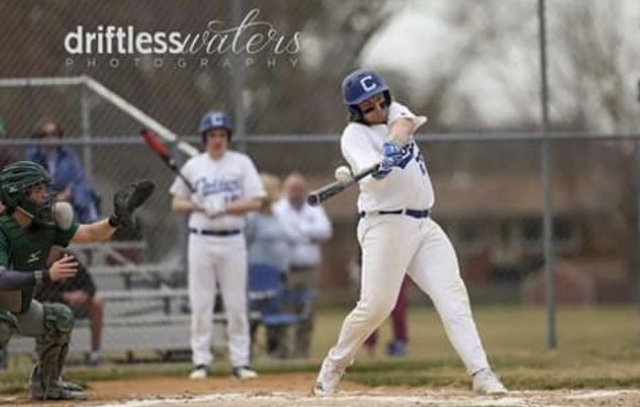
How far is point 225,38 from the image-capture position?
42.8 ft

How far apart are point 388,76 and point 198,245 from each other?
3.31 meters

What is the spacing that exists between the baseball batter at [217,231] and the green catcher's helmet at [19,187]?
9.05ft

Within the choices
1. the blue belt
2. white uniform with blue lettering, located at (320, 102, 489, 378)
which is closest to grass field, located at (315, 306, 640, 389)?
white uniform with blue lettering, located at (320, 102, 489, 378)

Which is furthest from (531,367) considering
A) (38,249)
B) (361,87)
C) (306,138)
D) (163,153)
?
(38,249)

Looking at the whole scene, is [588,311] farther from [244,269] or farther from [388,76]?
[244,269]

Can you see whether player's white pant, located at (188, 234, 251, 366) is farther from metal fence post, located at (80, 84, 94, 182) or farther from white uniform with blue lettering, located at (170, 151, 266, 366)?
metal fence post, located at (80, 84, 94, 182)

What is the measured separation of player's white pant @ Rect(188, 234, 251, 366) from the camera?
12.1 meters

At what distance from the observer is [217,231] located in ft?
39.6

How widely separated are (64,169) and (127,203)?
329 cm

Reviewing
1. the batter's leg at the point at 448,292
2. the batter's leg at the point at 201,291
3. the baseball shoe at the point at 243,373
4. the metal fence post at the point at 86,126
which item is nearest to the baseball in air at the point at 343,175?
the batter's leg at the point at 448,292

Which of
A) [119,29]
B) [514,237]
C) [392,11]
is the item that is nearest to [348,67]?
[392,11]

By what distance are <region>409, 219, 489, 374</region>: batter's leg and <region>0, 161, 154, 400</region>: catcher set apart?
65.2 inches

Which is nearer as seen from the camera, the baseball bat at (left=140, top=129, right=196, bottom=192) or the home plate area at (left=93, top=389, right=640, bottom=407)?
the home plate area at (left=93, top=389, right=640, bottom=407)

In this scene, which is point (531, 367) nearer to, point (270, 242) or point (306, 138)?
point (306, 138)
